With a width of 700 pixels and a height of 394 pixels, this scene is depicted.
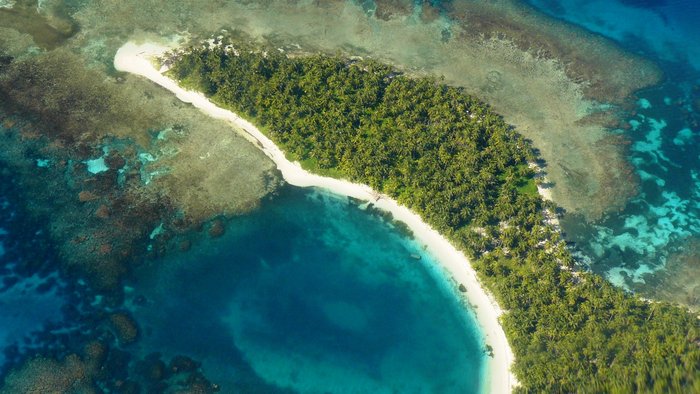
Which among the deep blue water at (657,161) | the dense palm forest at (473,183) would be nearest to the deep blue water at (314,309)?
the dense palm forest at (473,183)

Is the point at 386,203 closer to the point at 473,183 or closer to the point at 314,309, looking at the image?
the point at 473,183

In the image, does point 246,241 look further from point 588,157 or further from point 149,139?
point 588,157

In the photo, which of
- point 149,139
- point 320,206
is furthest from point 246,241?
point 149,139

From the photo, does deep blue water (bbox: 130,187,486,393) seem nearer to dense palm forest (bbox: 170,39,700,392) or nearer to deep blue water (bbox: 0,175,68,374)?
dense palm forest (bbox: 170,39,700,392)

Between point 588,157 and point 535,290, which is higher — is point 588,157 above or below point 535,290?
above

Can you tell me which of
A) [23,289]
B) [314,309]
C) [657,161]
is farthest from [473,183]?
[23,289]

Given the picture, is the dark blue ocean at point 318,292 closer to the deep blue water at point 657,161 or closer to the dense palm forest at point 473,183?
the deep blue water at point 657,161

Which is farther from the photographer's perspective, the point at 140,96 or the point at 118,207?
the point at 140,96
